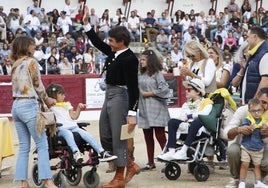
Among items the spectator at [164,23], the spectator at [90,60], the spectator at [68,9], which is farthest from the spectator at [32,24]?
the spectator at [164,23]

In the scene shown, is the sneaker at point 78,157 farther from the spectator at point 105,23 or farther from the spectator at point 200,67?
the spectator at point 105,23

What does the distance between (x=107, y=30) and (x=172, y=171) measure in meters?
19.0

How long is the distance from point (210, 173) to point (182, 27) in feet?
69.0

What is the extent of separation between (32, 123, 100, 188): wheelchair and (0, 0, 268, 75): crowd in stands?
Result: 44.5 ft

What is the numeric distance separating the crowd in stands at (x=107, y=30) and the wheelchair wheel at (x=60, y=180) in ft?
45.2

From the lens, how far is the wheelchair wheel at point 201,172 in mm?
8508

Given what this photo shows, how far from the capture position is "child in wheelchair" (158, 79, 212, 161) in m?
8.44

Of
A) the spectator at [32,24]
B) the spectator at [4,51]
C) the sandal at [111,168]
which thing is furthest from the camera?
the spectator at [32,24]

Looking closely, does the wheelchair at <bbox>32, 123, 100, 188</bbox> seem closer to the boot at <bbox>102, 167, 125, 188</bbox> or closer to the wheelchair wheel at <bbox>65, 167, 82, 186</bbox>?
the wheelchair wheel at <bbox>65, 167, 82, 186</bbox>

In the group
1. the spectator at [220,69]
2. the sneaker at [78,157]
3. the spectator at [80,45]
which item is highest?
the spectator at [80,45]

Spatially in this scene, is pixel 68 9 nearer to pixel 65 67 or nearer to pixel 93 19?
pixel 93 19

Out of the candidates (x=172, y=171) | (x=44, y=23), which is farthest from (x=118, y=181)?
(x=44, y=23)

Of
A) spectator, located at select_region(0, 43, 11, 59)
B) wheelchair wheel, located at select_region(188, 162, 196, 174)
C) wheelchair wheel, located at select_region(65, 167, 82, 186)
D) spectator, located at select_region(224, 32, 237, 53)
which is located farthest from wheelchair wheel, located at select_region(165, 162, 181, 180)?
spectator, located at select_region(224, 32, 237, 53)

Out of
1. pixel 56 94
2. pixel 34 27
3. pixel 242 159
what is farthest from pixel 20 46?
pixel 34 27
